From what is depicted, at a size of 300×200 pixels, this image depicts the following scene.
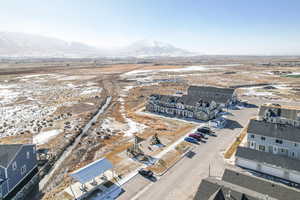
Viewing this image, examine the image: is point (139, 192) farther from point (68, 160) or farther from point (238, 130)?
point (238, 130)

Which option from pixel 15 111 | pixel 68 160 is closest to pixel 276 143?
pixel 68 160

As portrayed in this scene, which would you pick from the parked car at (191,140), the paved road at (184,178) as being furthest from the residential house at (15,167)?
the parked car at (191,140)

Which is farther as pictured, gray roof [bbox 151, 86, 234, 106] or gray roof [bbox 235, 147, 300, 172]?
gray roof [bbox 151, 86, 234, 106]

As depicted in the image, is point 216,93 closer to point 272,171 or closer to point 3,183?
point 272,171

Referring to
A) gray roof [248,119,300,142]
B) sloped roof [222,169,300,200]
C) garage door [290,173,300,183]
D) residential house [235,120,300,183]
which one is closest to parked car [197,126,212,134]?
residential house [235,120,300,183]

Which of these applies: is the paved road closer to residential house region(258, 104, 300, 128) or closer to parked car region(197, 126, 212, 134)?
parked car region(197, 126, 212, 134)

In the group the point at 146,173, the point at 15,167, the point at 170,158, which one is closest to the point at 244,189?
the point at 146,173
